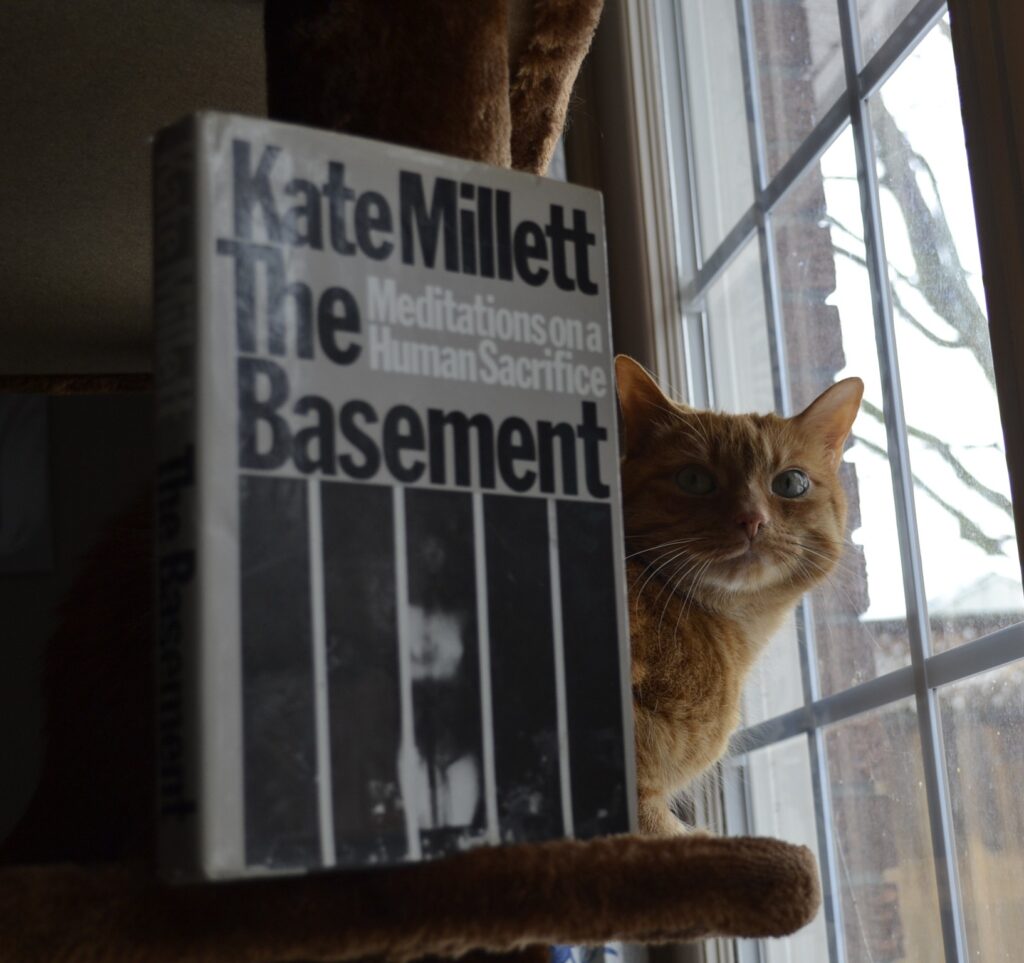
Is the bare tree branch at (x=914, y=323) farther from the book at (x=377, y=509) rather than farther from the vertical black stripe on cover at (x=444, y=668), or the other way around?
the vertical black stripe on cover at (x=444, y=668)

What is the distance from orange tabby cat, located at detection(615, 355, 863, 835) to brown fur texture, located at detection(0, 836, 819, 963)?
0.48 m

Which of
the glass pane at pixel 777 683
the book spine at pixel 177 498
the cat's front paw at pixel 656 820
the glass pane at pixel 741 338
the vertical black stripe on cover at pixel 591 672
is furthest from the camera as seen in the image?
the glass pane at pixel 741 338

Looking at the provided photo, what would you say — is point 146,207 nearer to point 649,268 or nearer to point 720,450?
point 720,450

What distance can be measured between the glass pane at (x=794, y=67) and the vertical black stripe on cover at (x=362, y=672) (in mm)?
1043

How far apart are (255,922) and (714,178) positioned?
4.92ft

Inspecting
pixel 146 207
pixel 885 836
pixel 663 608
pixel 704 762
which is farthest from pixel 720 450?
pixel 146 207

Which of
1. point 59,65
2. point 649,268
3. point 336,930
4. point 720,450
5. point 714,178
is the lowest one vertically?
Answer: point 336,930

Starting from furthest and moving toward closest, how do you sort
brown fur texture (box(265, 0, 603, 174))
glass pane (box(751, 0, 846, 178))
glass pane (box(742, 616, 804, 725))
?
glass pane (box(742, 616, 804, 725))
glass pane (box(751, 0, 846, 178))
brown fur texture (box(265, 0, 603, 174))

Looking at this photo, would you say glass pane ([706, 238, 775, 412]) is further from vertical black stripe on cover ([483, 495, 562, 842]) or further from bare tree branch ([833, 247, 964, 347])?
vertical black stripe on cover ([483, 495, 562, 842])

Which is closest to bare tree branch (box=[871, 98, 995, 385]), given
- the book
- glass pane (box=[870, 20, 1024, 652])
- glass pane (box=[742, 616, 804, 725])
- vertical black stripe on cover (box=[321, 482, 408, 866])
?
glass pane (box=[870, 20, 1024, 652])

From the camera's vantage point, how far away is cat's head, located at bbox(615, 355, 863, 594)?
113cm

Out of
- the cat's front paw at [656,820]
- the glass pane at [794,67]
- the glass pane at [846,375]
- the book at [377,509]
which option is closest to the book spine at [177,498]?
the book at [377,509]

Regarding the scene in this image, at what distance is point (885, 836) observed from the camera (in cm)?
127

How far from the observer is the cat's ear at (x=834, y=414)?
3.83ft
